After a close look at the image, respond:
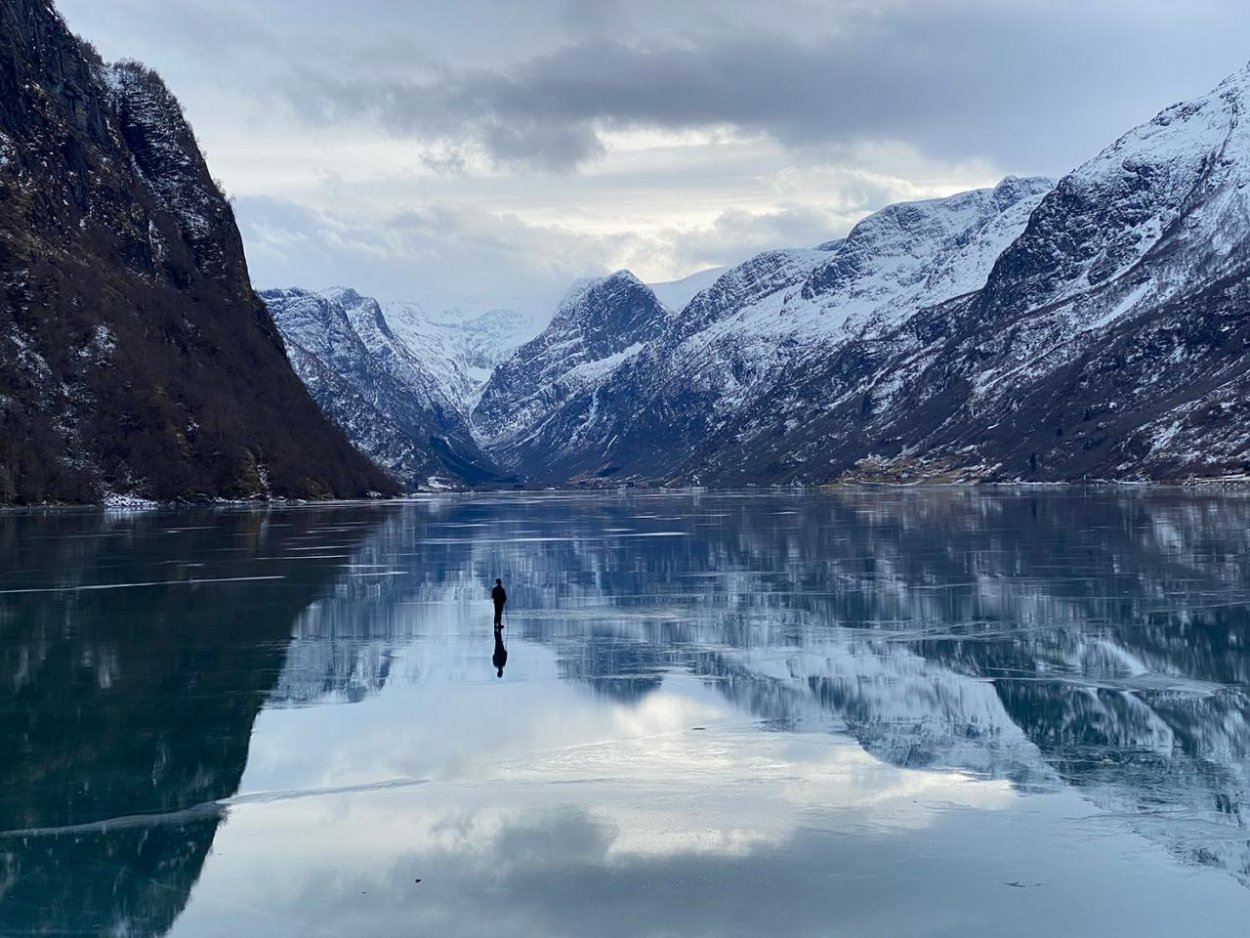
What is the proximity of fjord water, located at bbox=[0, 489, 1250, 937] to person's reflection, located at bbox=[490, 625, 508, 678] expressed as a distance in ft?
1.47

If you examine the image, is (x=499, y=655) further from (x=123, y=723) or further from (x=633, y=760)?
(x=633, y=760)

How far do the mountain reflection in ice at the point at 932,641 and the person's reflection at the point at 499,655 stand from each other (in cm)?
190

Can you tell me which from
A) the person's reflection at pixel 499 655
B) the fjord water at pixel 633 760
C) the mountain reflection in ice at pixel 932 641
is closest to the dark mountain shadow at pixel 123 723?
the fjord water at pixel 633 760

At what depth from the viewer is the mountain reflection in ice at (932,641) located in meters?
29.5

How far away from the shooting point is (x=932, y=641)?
1855 inches

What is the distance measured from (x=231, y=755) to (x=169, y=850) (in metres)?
7.28

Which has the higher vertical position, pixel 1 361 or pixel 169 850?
pixel 1 361

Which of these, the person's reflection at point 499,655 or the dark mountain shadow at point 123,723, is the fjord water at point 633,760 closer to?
the dark mountain shadow at point 123,723

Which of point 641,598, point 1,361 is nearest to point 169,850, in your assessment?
point 641,598

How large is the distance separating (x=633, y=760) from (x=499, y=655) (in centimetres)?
1624

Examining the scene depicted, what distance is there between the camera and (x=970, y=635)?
48219 mm

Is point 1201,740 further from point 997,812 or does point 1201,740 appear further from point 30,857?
point 30,857

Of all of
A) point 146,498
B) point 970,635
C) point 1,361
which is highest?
point 1,361

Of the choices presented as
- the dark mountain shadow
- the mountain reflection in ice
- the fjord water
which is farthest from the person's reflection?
the dark mountain shadow
